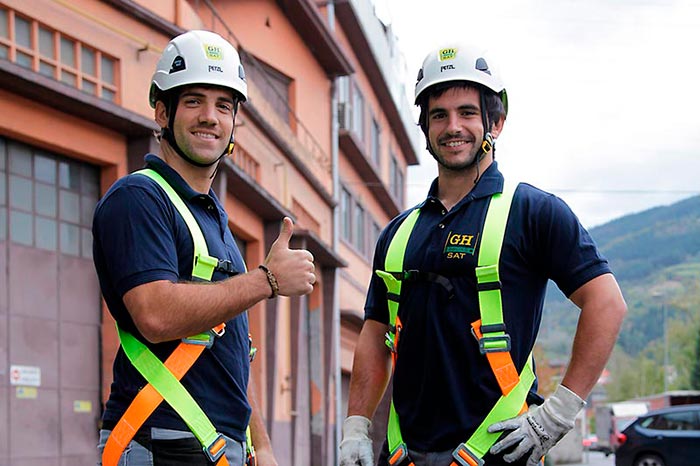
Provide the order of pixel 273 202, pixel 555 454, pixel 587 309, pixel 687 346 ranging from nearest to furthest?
1. pixel 587 309
2. pixel 273 202
3. pixel 555 454
4. pixel 687 346

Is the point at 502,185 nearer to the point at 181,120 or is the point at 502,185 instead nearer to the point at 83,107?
the point at 181,120

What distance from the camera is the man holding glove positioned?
4129 mm

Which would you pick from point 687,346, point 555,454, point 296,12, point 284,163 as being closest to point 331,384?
point 284,163

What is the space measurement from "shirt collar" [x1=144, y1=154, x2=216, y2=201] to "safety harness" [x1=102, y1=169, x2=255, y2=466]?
31 centimetres

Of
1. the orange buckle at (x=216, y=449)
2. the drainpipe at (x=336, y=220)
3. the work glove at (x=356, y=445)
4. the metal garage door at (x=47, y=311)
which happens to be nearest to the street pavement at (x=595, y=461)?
the drainpipe at (x=336, y=220)

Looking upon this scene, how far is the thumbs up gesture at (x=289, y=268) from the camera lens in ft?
13.5

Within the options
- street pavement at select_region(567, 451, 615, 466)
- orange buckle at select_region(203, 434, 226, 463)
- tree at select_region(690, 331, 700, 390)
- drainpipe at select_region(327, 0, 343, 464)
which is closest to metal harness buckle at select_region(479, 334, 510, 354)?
orange buckle at select_region(203, 434, 226, 463)

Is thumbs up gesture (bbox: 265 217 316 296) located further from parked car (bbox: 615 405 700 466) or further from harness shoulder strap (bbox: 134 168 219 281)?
parked car (bbox: 615 405 700 466)

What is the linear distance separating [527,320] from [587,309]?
0.25 metres

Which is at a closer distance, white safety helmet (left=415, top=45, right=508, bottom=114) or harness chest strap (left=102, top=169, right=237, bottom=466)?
harness chest strap (left=102, top=169, right=237, bottom=466)

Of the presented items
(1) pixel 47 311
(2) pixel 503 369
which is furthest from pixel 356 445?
(1) pixel 47 311

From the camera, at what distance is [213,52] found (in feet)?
14.8

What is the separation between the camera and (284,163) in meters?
21.2

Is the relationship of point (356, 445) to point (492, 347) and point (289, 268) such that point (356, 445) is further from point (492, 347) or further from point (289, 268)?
point (289, 268)
